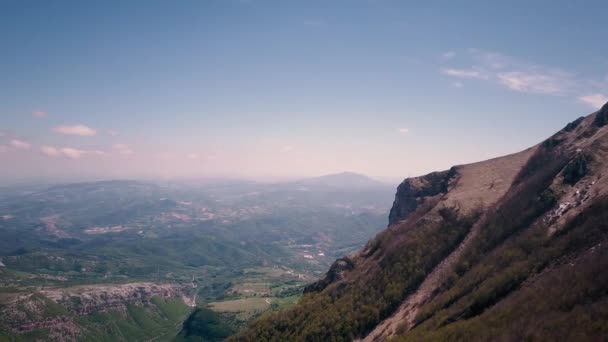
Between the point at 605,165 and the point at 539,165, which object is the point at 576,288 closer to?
the point at 605,165

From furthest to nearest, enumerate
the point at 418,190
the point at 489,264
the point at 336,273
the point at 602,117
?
the point at 418,190 < the point at 336,273 < the point at 602,117 < the point at 489,264

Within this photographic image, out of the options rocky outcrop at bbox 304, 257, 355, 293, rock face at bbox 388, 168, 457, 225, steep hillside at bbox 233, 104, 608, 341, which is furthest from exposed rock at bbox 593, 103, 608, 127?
rocky outcrop at bbox 304, 257, 355, 293

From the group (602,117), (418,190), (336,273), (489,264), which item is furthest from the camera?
(418,190)

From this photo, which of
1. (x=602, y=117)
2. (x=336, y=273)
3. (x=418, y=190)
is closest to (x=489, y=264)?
(x=336, y=273)

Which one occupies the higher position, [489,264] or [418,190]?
[418,190]

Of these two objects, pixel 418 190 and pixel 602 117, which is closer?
pixel 602 117

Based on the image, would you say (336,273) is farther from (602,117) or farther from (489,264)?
(602,117)

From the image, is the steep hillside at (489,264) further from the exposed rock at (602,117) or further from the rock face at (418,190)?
the rock face at (418,190)

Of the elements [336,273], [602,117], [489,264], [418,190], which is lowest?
[336,273]
